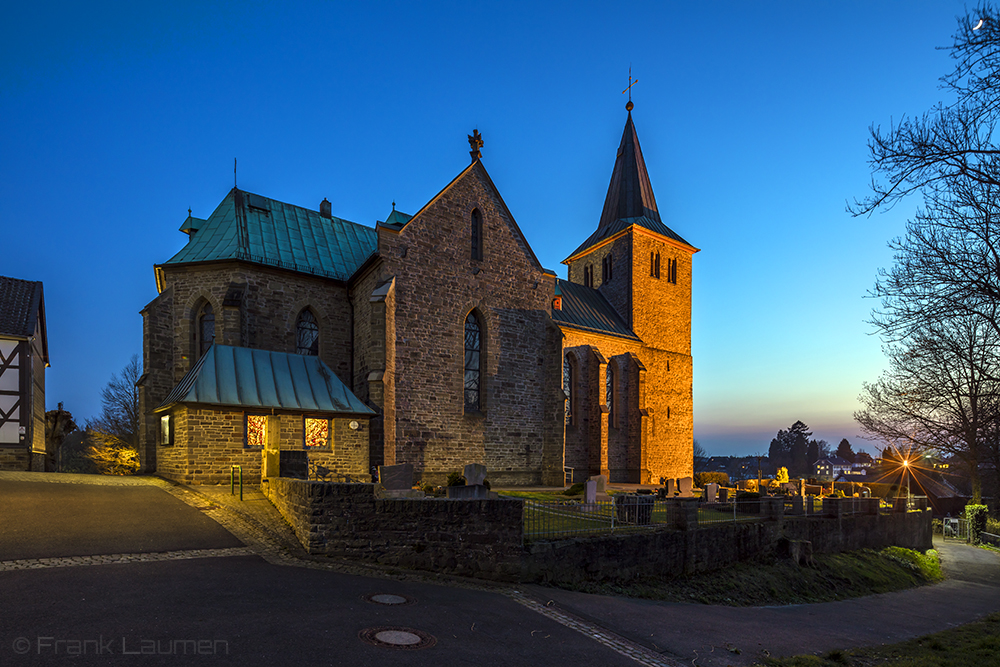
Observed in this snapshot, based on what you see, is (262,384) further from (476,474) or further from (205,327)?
(476,474)

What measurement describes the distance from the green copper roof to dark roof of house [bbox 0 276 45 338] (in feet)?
23.8

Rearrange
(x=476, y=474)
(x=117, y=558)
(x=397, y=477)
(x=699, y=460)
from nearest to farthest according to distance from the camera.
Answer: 1. (x=117, y=558)
2. (x=476, y=474)
3. (x=397, y=477)
4. (x=699, y=460)

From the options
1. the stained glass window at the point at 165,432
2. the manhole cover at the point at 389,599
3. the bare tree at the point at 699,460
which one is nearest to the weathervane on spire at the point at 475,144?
the stained glass window at the point at 165,432

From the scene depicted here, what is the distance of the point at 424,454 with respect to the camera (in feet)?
73.3

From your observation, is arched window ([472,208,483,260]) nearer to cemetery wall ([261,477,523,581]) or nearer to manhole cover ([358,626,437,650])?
cemetery wall ([261,477,523,581])

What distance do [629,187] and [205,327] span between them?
28455mm

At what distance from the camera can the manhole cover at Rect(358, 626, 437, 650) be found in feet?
21.6

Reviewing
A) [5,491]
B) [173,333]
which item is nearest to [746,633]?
[5,491]

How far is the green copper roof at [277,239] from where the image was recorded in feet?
77.8

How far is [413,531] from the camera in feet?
35.6

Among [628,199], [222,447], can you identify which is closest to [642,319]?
[628,199]

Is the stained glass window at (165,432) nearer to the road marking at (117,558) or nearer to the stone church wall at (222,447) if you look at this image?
the stone church wall at (222,447)

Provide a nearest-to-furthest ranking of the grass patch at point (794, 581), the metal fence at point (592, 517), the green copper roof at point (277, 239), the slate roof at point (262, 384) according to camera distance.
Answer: the metal fence at point (592, 517) < the grass patch at point (794, 581) < the slate roof at point (262, 384) < the green copper roof at point (277, 239)

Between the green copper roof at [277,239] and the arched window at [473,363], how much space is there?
6.26 m
